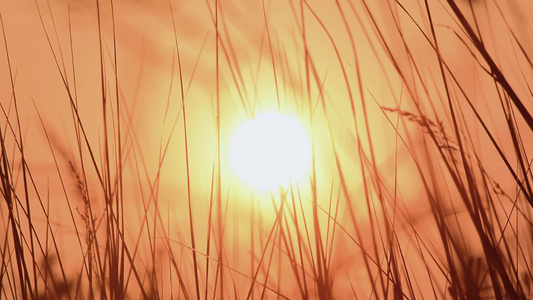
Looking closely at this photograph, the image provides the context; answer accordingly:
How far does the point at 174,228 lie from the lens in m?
1.24

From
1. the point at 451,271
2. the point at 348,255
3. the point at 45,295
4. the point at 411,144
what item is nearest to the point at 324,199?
the point at 348,255

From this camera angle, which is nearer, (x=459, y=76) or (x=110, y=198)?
(x=110, y=198)

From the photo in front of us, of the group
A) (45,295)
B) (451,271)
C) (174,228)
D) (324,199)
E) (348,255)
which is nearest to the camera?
(451,271)

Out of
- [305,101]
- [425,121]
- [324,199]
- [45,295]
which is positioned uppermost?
[305,101]

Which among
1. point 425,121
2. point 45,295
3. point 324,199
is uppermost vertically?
point 425,121

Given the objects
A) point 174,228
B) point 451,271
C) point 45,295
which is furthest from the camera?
point 174,228

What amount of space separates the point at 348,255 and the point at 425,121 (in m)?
0.38

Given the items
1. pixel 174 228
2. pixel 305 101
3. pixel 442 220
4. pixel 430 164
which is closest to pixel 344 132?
pixel 305 101

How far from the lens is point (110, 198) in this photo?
78cm

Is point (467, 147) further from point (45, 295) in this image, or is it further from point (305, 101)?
point (45, 295)

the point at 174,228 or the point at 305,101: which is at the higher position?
the point at 305,101

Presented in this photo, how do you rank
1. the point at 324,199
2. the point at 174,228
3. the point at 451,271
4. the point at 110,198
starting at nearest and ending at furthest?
the point at 451,271
the point at 110,198
the point at 324,199
the point at 174,228

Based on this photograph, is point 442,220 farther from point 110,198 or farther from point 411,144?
point 110,198

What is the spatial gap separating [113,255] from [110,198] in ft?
0.29
